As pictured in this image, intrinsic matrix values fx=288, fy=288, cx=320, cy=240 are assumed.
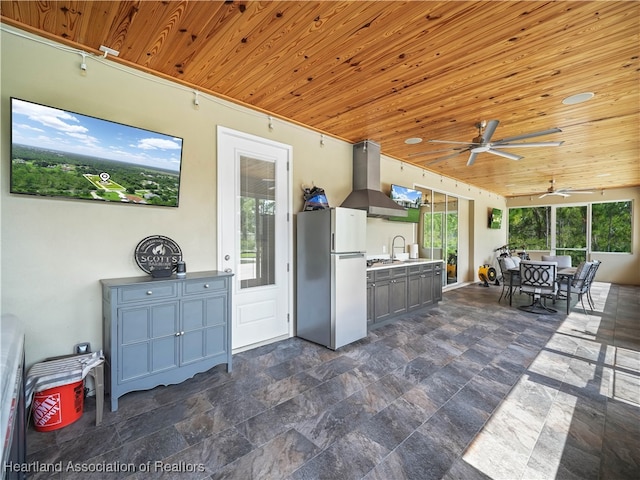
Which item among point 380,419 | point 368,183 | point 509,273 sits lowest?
point 380,419

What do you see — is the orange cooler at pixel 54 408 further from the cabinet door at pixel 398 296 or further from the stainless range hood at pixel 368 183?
the cabinet door at pixel 398 296

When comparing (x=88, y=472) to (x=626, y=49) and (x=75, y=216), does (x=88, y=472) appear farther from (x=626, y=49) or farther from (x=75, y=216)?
(x=626, y=49)

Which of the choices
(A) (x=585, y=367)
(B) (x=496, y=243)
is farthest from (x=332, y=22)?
(B) (x=496, y=243)

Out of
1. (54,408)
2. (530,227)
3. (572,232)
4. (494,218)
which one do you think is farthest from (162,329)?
(572,232)

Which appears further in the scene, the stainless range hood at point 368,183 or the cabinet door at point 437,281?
the cabinet door at point 437,281

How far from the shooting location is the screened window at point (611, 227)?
8.13 m

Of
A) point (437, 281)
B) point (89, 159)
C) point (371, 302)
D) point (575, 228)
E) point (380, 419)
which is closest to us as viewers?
point (380, 419)

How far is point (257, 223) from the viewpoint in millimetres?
3502

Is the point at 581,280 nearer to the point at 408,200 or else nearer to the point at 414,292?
the point at 414,292

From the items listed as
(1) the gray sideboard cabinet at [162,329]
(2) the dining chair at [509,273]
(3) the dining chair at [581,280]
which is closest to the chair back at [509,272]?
(2) the dining chair at [509,273]

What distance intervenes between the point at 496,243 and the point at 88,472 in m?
10.7

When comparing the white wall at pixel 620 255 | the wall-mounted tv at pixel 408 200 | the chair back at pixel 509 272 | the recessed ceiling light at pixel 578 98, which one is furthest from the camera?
the white wall at pixel 620 255

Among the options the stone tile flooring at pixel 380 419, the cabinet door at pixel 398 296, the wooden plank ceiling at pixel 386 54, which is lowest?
the stone tile flooring at pixel 380 419

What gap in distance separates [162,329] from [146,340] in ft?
0.43
